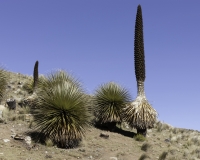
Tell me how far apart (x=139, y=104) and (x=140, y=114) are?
589mm

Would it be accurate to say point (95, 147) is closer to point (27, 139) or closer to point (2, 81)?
point (27, 139)

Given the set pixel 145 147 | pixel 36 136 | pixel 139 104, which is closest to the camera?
pixel 36 136

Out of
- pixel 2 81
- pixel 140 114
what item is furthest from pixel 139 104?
pixel 2 81

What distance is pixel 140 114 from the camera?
18938 millimetres

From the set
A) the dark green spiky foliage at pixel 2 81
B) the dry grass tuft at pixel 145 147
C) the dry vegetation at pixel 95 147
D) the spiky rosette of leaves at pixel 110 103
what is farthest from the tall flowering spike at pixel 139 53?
the dark green spiky foliage at pixel 2 81

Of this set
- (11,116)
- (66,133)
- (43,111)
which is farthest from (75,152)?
(11,116)

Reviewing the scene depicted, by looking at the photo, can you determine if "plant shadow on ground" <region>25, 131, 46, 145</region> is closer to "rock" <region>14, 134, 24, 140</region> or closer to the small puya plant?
"rock" <region>14, 134, 24, 140</region>

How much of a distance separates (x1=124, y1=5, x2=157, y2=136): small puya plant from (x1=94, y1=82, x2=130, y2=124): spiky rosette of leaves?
2.25 ft

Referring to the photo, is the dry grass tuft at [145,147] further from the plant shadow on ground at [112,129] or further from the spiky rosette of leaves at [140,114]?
the plant shadow on ground at [112,129]

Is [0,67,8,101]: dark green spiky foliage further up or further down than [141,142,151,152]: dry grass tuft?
further up

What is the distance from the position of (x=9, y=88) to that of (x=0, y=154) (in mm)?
18709

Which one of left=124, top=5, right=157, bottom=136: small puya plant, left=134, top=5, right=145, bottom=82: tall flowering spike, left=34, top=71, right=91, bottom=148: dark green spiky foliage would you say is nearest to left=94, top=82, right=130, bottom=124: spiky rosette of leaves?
left=124, top=5, right=157, bottom=136: small puya plant

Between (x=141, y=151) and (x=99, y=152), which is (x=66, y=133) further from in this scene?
(x=141, y=151)

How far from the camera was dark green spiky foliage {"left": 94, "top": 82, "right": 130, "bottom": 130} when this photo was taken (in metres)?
19.8
